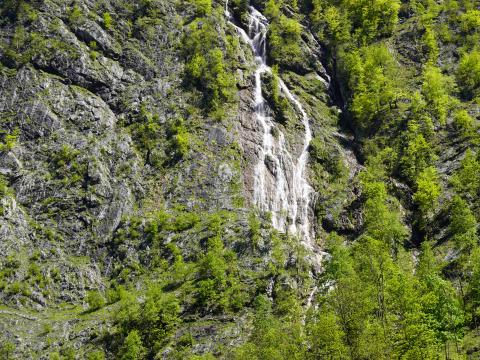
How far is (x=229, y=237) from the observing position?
77688 mm

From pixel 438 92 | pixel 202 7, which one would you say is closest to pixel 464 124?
pixel 438 92

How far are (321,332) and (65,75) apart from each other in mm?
73289

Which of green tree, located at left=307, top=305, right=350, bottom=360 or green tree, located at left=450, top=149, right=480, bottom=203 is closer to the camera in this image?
green tree, located at left=307, top=305, right=350, bottom=360

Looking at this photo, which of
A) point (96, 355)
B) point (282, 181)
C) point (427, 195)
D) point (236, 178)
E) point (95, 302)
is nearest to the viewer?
point (96, 355)

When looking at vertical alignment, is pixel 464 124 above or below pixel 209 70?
above

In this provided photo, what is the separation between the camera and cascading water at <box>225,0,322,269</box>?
8700cm

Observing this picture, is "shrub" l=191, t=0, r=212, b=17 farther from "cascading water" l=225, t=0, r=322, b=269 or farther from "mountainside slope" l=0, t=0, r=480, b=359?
"cascading water" l=225, t=0, r=322, b=269

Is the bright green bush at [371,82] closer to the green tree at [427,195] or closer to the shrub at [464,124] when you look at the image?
the shrub at [464,124]

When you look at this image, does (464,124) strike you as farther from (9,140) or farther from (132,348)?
(9,140)

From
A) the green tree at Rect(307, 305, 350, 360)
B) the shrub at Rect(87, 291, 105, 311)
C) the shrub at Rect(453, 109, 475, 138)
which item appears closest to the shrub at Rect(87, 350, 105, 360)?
the shrub at Rect(87, 291, 105, 311)

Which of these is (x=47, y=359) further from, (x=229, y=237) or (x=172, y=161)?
(x=172, y=161)

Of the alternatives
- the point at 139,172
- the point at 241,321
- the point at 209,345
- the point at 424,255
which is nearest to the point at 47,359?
the point at 209,345

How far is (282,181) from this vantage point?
304 ft

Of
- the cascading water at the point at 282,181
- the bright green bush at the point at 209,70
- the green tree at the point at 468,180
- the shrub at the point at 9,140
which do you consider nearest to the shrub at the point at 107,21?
the bright green bush at the point at 209,70
